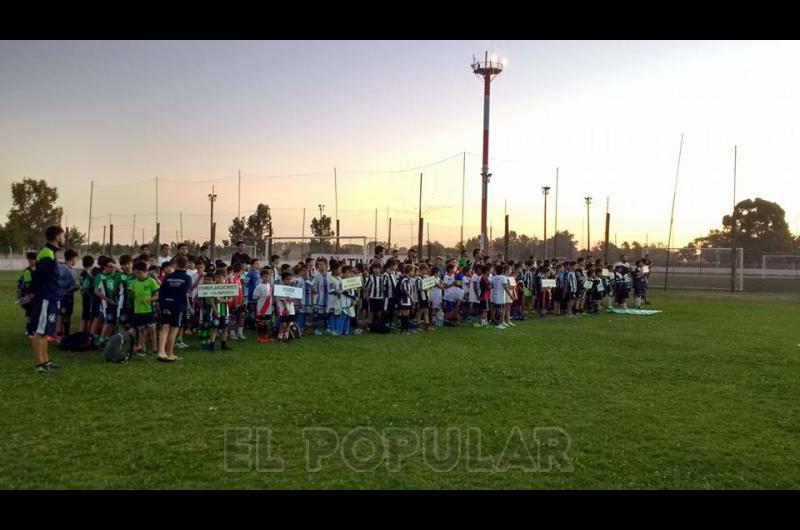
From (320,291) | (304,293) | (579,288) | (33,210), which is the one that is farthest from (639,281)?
(33,210)

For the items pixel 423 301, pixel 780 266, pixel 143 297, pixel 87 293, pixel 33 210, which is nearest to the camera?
pixel 143 297

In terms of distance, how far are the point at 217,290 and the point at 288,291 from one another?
1935 millimetres

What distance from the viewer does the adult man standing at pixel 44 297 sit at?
8.55 meters

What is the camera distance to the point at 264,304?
41.8ft

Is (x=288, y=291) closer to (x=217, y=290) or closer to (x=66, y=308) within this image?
(x=217, y=290)

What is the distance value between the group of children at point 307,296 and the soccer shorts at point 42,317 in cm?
156

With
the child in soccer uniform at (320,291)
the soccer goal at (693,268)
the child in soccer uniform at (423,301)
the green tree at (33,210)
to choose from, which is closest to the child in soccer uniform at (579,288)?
the child in soccer uniform at (423,301)

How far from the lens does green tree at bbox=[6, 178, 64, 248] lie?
55.9m

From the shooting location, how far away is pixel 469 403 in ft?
23.5

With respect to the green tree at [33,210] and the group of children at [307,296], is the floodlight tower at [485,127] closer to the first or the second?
the group of children at [307,296]

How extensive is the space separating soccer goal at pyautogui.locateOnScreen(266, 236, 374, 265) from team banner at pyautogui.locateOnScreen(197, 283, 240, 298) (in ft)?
62.5

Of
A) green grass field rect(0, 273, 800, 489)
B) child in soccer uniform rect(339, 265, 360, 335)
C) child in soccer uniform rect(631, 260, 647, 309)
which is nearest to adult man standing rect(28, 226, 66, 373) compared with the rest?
green grass field rect(0, 273, 800, 489)

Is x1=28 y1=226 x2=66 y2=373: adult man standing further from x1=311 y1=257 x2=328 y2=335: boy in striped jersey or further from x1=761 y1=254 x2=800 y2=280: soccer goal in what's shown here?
x1=761 y1=254 x2=800 y2=280: soccer goal

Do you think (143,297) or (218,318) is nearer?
(143,297)
